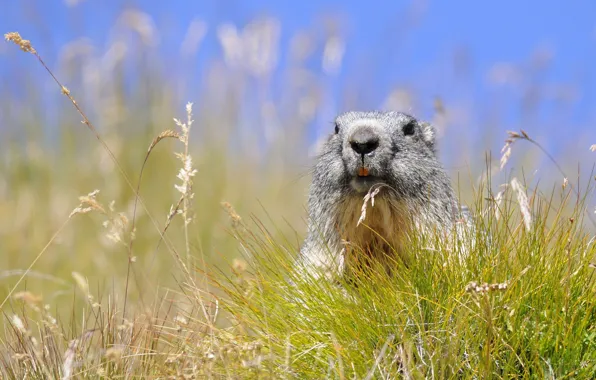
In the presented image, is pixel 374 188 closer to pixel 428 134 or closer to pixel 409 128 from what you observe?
pixel 409 128

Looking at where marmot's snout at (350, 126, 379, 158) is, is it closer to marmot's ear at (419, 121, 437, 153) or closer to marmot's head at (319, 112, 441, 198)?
marmot's head at (319, 112, 441, 198)

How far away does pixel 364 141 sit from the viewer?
13.4 ft

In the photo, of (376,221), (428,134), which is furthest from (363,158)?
(428,134)

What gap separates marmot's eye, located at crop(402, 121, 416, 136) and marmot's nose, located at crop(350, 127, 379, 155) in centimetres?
59

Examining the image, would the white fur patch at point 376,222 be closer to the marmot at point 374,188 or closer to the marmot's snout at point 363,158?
the marmot at point 374,188

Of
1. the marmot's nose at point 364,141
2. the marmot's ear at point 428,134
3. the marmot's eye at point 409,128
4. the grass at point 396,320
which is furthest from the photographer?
the marmot's ear at point 428,134

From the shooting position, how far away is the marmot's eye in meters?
4.68

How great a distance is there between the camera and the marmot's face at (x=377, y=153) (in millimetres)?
4098

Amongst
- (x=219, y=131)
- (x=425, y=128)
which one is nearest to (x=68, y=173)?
(x=219, y=131)

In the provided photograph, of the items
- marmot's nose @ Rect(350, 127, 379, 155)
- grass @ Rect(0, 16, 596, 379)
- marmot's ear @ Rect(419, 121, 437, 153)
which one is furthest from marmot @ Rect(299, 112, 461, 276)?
grass @ Rect(0, 16, 596, 379)

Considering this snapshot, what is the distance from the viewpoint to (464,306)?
2.78 meters

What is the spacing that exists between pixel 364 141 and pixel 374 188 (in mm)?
271

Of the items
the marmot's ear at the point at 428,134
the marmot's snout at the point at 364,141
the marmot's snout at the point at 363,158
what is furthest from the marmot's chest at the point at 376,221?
the marmot's ear at the point at 428,134

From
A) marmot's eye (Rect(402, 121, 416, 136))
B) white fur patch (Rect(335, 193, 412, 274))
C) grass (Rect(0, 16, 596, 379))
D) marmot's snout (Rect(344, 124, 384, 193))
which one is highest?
marmot's eye (Rect(402, 121, 416, 136))
